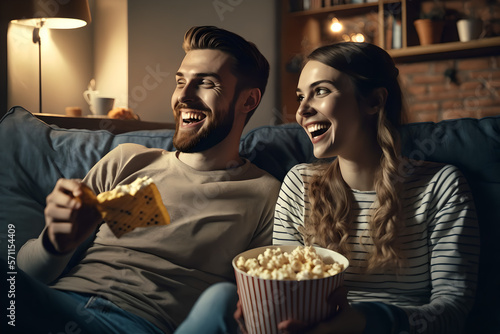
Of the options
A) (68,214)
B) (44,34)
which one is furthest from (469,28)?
(68,214)

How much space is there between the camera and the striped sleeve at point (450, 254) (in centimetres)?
75

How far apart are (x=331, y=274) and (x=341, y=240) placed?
8.1 inches

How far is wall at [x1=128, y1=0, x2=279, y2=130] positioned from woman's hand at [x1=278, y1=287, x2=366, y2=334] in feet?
4.60

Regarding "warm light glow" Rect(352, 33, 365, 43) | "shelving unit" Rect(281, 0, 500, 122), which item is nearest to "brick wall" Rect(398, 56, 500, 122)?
"shelving unit" Rect(281, 0, 500, 122)

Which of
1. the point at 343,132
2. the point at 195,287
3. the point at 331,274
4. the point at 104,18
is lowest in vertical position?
the point at 195,287

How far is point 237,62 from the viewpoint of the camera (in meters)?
1.01

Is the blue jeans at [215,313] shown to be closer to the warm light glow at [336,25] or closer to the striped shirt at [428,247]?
the striped shirt at [428,247]

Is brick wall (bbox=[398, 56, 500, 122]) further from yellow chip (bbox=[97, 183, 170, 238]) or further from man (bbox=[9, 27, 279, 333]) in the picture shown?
yellow chip (bbox=[97, 183, 170, 238])

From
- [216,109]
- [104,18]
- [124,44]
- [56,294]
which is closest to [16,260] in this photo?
[56,294]

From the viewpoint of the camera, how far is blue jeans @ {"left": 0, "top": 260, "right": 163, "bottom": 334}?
70 centimetres

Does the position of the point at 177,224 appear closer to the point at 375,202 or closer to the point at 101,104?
the point at 375,202

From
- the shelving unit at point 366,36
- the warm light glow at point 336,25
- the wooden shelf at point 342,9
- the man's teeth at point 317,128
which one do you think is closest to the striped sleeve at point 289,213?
the man's teeth at point 317,128

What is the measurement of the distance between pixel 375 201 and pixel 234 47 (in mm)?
470

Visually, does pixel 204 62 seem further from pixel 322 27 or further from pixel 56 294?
pixel 322 27
